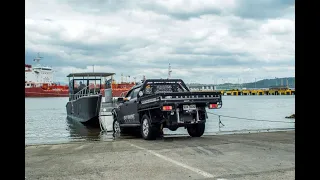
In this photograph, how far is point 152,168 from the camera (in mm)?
6762

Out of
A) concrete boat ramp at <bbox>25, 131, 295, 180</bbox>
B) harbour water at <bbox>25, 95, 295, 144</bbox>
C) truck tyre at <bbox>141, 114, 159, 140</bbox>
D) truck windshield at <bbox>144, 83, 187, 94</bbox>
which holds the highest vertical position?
truck windshield at <bbox>144, 83, 187, 94</bbox>

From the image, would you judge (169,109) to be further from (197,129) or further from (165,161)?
(165,161)

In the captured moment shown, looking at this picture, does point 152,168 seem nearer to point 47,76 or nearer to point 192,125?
point 192,125

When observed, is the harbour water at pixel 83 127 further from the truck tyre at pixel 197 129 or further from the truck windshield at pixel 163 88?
the truck tyre at pixel 197 129

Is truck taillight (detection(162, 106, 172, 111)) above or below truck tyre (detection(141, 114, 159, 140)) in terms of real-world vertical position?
above

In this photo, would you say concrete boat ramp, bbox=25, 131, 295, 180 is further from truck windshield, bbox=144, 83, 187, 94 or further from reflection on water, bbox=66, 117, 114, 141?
reflection on water, bbox=66, 117, 114, 141

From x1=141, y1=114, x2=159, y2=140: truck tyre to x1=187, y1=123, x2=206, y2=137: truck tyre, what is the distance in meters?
1.58

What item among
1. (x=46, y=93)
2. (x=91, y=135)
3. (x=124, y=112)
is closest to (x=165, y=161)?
(x=124, y=112)

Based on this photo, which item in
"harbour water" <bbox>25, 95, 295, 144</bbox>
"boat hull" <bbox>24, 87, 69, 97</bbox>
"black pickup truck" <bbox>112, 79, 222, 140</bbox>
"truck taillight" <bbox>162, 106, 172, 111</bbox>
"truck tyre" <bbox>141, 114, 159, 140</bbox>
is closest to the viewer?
"truck taillight" <bbox>162, 106, 172, 111</bbox>

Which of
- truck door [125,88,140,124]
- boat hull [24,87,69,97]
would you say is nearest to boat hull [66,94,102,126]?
truck door [125,88,140,124]

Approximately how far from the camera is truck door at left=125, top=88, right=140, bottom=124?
41.8 ft
